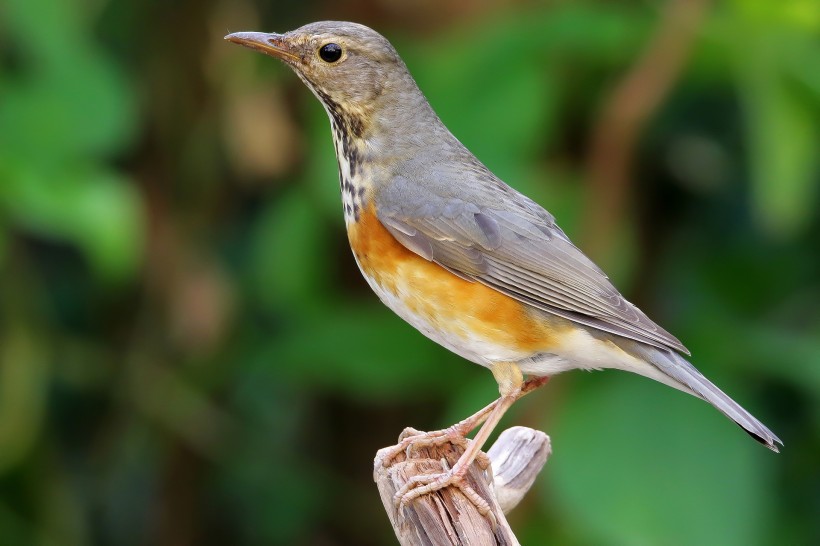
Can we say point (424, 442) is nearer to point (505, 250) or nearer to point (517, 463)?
A: point (517, 463)

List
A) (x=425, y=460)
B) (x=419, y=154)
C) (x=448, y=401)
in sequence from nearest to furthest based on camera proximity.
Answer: (x=425, y=460), (x=419, y=154), (x=448, y=401)

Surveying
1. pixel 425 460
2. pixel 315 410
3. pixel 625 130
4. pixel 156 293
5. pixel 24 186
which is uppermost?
pixel 625 130

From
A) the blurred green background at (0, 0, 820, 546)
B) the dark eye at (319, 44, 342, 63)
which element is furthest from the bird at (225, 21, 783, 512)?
the blurred green background at (0, 0, 820, 546)

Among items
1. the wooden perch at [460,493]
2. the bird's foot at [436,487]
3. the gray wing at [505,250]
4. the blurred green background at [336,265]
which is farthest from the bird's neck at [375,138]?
the bird's foot at [436,487]

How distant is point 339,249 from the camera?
811cm

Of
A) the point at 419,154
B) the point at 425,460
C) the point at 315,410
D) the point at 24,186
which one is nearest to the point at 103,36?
the point at 24,186

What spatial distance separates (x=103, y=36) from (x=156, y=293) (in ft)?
5.21

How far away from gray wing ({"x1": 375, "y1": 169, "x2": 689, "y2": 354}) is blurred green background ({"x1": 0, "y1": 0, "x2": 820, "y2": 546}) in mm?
1083

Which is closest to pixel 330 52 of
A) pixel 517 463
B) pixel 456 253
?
pixel 456 253

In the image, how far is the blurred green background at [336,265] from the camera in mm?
6375

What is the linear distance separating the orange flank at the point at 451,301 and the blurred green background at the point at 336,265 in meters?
1.19

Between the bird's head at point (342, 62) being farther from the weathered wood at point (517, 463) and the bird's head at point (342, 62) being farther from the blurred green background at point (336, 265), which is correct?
the weathered wood at point (517, 463)

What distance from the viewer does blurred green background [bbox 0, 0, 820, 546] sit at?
251 inches

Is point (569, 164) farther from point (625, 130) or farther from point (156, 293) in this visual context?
point (156, 293)
